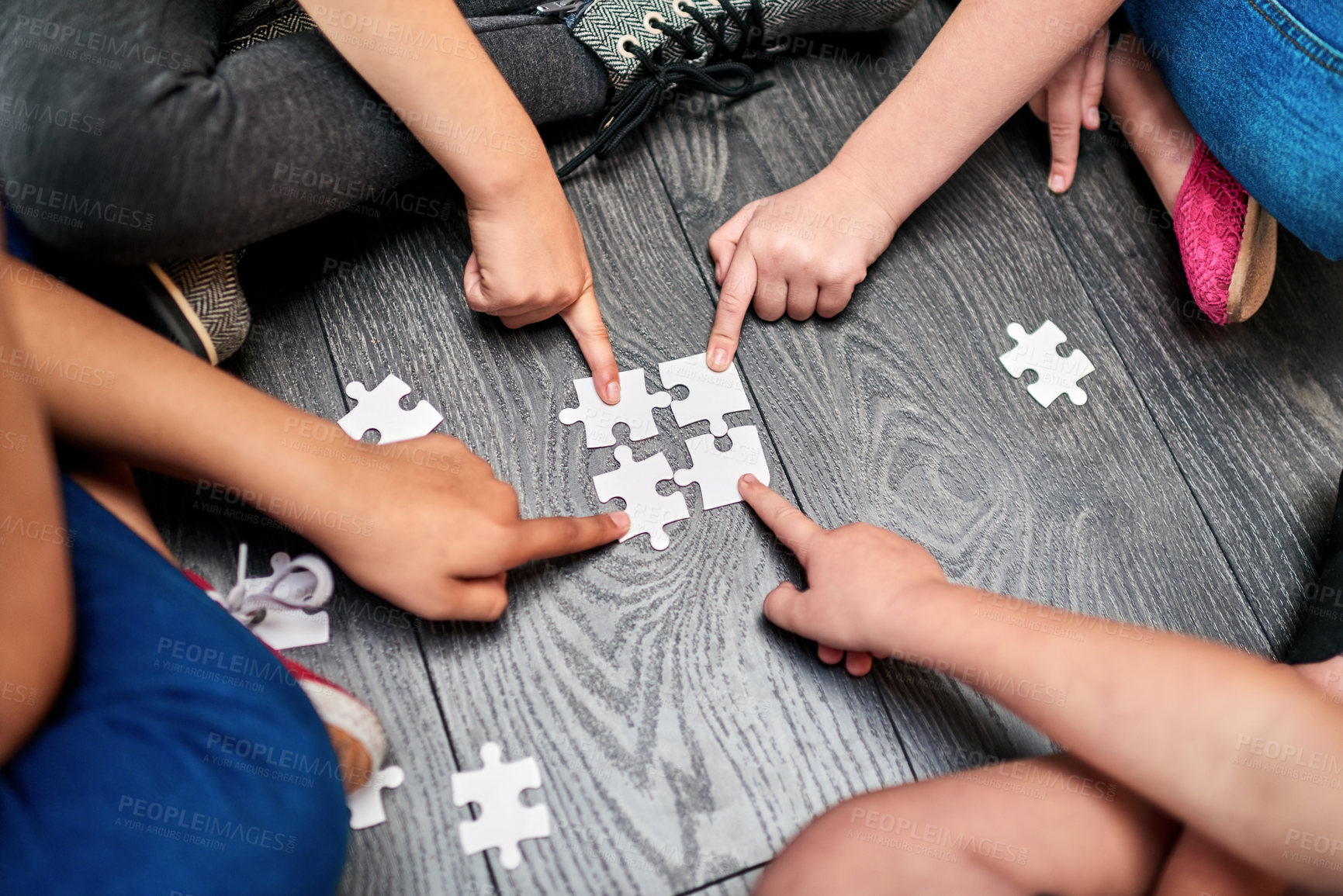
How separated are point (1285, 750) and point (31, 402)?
1078mm

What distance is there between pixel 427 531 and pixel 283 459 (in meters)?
0.15

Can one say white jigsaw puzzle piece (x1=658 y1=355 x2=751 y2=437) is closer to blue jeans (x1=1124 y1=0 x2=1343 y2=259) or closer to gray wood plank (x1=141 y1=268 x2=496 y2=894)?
gray wood plank (x1=141 y1=268 x2=496 y2=894)

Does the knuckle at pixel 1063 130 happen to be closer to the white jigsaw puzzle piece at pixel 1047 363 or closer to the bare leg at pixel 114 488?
the white jigsaw puzzle piece at pixel 1047 363

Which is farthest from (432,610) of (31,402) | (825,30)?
(825,30)

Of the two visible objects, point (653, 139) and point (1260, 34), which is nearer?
point (1260, 34)

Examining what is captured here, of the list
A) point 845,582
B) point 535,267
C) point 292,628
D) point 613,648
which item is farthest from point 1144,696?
point 292,628

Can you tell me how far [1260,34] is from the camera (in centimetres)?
100

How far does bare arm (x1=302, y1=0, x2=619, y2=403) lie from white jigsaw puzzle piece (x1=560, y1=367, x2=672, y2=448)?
16 mm

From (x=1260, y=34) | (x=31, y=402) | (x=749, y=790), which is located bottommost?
(x=749, y=790)

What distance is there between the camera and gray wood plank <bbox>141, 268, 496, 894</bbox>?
0.91 m

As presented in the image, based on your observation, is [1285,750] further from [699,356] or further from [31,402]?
[31,402]

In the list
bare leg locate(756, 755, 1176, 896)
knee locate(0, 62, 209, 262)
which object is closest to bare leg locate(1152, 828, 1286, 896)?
bare leg locate(756, 755, 1176, 896)

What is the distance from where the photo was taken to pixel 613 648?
100cm

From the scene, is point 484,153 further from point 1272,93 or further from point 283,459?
point 1272,93
